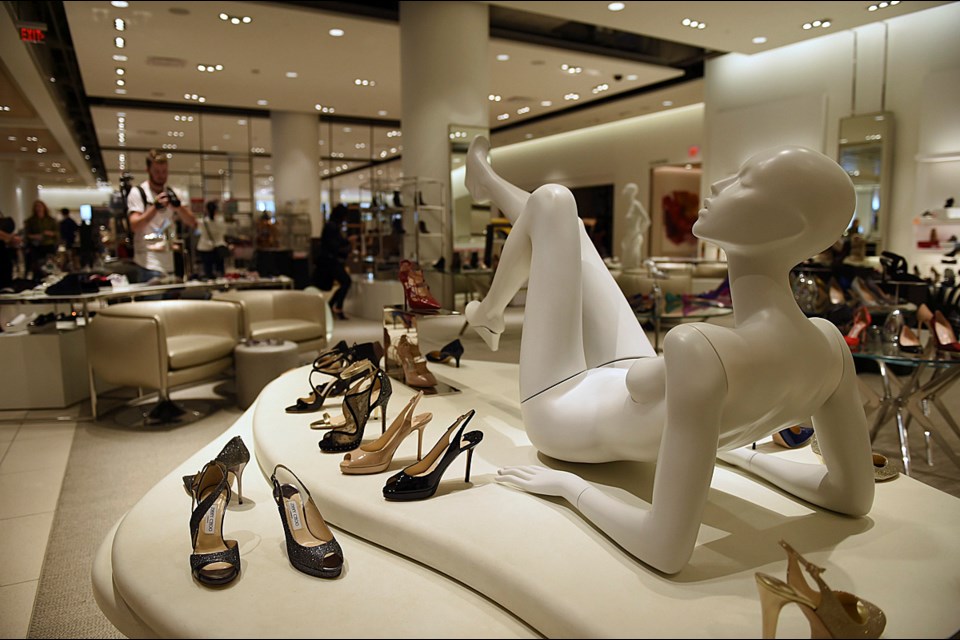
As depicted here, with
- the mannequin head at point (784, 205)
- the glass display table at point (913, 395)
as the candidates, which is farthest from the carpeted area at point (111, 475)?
the mannequin head at point (784, 205)

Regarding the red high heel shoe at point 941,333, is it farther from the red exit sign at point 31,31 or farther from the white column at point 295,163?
the white column at point 295,163

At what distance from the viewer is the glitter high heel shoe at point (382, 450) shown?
2.01m

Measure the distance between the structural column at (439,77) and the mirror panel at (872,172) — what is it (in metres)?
4.50

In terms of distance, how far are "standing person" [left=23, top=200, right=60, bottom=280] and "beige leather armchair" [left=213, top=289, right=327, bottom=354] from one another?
4.18 ft

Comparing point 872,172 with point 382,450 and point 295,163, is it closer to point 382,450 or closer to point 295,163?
point 382,450

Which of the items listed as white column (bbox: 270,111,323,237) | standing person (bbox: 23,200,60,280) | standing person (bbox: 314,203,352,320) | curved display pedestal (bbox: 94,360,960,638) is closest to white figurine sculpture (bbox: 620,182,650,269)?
standing person (bbox: 314,203,352,320)

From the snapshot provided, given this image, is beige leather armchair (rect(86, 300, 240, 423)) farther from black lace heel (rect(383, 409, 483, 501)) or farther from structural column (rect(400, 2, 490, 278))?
black lace heel (rect(383, 409, 483, 501))

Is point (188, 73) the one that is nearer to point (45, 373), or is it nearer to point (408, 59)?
point (408, 59)

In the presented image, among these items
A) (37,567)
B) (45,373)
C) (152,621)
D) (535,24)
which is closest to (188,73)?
(535,24)

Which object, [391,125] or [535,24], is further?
[391,125]

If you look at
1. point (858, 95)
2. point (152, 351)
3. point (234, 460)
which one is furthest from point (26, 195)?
point (858, 95)

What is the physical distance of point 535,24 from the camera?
817cm

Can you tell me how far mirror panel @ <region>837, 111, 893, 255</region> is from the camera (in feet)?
24.2

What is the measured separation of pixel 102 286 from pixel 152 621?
447cm
